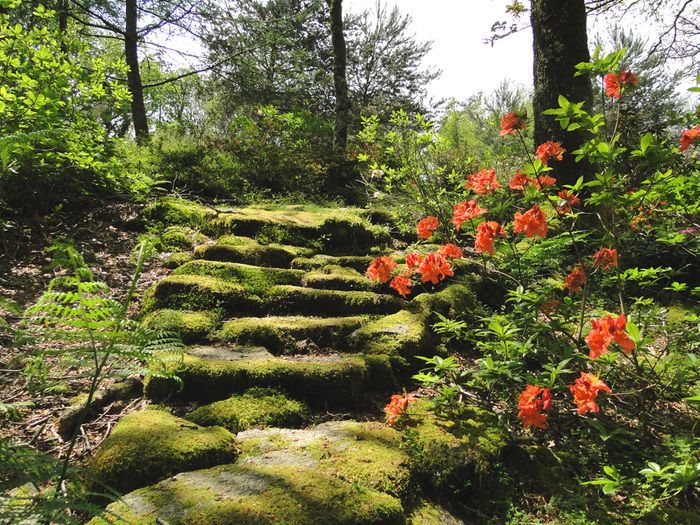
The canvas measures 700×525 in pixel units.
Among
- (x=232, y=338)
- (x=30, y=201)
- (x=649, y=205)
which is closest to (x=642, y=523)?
(x=232, y=338)

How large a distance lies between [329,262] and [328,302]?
0.79 meters

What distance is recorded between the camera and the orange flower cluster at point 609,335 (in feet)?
5.50

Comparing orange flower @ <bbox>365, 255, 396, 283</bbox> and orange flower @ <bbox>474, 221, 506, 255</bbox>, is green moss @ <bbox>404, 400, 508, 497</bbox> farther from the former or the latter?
orange flower @ <bbox>474, 221, 506, 255</bbox>

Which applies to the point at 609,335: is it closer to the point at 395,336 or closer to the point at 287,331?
the point at 395,336

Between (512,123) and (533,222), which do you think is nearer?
(533,222)

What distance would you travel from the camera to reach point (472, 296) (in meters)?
3.79

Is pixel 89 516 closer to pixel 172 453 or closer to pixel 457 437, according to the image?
pixel 172 453

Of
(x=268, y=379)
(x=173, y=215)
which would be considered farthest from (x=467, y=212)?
(x=173, y=215)

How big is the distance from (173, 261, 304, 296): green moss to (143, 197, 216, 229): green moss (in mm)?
1733

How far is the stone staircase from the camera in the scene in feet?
4.91

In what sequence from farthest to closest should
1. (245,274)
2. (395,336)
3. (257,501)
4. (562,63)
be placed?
1. (562,63)
2. (245,274)
3. (395,336)
4. (257,501)

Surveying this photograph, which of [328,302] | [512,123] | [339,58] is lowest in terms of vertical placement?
[328,302]

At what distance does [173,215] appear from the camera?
17.1 feet

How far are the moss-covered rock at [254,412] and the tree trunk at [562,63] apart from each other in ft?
12.7
